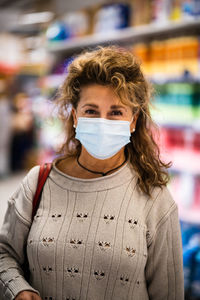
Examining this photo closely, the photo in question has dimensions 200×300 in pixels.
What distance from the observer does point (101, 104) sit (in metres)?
1.37

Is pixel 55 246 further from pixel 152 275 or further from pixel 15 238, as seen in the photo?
pixel 152 275

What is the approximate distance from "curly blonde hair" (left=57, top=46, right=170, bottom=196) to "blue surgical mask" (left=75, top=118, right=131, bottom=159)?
0.11 m

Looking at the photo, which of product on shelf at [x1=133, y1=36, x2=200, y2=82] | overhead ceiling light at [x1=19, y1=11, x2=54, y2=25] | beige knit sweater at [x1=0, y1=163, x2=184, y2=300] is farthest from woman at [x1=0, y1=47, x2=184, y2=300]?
overhead ceiling light at [x1=19, y1=11, x2=54, y2=25]

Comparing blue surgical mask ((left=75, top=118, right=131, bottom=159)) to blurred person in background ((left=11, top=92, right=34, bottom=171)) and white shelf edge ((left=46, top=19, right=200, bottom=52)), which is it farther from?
blurred person in background ((left=11, top=92, right=34, bottom=171))

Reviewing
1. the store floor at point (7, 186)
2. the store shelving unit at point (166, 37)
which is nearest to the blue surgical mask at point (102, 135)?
the store shelving unit at point (166, 37)

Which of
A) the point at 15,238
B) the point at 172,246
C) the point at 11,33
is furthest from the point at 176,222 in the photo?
the point at 11,33

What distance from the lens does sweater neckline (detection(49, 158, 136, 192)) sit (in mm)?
1395

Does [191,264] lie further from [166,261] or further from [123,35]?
[123,35]

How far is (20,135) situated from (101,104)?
6.91 m

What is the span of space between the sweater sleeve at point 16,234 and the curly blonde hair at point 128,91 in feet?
1.04

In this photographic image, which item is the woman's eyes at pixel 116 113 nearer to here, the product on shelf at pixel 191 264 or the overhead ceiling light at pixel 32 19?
the product on shelf at pixel 191 264

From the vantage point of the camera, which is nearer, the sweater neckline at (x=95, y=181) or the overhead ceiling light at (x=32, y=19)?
the sweater neckline at (x=95, y=181)

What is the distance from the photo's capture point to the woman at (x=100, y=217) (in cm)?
129

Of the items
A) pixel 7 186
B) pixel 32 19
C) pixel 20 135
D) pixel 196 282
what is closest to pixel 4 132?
pixel 20 135
